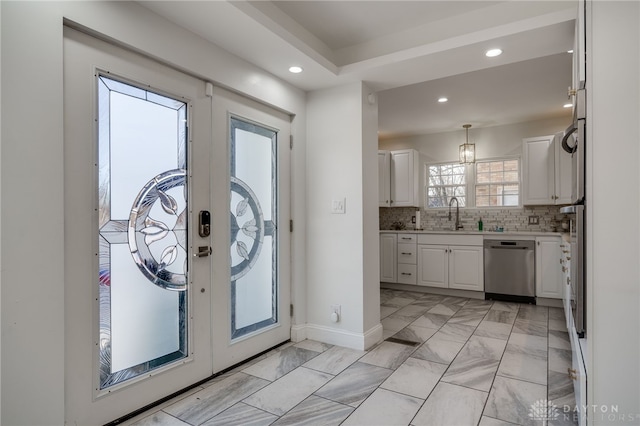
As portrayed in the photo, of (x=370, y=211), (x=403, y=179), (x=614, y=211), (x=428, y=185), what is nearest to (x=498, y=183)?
(x=428, y=185)

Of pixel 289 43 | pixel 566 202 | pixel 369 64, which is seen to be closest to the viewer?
pixel 289 43

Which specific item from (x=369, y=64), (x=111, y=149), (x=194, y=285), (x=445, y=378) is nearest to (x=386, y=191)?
(x=369, y=64)

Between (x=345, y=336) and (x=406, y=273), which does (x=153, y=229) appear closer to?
(x=345, y=336)

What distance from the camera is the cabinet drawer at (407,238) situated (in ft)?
17.8

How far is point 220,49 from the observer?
248cm

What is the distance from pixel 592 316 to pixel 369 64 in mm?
2219

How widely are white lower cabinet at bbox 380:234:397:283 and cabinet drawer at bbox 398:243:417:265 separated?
10cm

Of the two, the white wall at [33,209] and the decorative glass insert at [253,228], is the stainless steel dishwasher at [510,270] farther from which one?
the white wall at [33,209]

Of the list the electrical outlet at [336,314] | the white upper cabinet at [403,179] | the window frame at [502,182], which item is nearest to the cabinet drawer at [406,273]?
the white upper cabinet at [403,179]

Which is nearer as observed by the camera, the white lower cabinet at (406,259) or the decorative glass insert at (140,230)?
the decorative glass insert at (140,230)

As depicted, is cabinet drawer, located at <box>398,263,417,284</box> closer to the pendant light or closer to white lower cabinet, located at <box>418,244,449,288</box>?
white lower cabinet, located at <box>418,244,449,288</box>

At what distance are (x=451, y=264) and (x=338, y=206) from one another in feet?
8.86

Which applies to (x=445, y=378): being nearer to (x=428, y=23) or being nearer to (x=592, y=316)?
(x=592, y=316)

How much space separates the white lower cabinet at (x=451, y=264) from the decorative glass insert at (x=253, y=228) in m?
2.94
